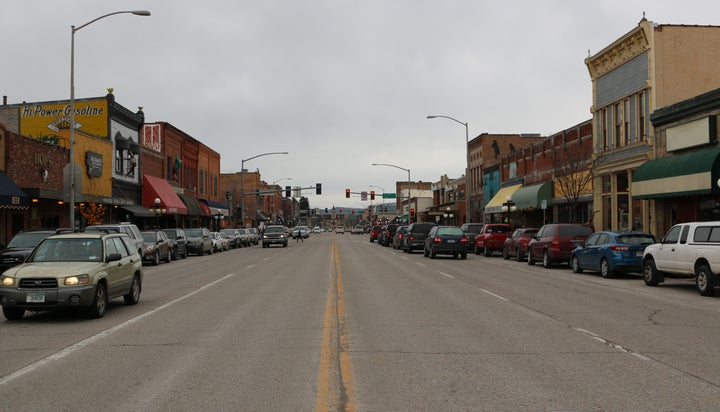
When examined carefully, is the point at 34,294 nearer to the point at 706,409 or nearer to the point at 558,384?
the point at 558,384

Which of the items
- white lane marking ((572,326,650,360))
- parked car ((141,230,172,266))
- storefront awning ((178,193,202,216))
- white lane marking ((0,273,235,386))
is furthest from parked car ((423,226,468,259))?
storefront awning ((178,193,202,216))

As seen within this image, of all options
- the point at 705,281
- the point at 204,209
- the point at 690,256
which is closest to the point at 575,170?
the point at 690,256

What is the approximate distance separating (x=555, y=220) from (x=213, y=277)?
28821 millimetres

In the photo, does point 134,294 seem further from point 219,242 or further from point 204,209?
point 204,209

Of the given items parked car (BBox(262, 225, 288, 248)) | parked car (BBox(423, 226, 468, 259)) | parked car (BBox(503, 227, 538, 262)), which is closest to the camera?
parked car (BBox(503, 227, 538, 262))

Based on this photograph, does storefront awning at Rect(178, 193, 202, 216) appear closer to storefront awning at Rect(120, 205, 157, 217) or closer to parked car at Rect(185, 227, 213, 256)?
storefront awning at Rect(120, 205, 157, 217)

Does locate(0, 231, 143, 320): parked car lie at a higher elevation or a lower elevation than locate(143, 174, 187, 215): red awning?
lower

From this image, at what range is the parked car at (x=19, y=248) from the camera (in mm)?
21734

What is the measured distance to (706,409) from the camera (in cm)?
Result: 605

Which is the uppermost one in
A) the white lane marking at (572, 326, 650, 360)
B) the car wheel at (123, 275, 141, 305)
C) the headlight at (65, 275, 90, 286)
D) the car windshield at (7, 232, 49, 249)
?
the car windshield at (7, 232, 49, 249)

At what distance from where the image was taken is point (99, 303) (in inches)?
478

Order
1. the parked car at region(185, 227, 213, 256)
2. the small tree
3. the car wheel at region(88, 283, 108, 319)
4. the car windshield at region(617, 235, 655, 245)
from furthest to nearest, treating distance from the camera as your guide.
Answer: the parked car at region(185, 227, 213, 256)
the small tree
the car windshield at region(617, 235, 655, 245)
the car wheel at region(88, 283, 108, 319)

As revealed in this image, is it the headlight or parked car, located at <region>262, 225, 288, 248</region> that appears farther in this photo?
parked car, located at <region>262, 225, 288, 248</region>

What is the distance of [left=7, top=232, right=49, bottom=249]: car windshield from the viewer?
2252cm
